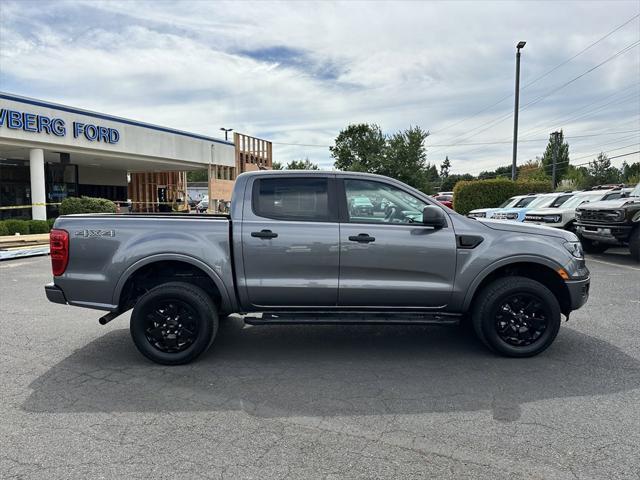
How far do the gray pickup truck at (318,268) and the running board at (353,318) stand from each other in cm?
1

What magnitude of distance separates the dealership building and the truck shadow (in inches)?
633

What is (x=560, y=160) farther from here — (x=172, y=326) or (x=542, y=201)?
(x=172, y=326)

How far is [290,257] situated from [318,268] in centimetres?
29

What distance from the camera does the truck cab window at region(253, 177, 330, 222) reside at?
4.78 metres

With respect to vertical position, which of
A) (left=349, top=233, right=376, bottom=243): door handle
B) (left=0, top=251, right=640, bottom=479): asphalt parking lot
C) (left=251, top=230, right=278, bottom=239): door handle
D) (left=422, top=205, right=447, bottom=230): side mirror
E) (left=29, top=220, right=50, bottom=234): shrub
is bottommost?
(left=0, top=251, right=640, bottom=479): asphalt parking lot

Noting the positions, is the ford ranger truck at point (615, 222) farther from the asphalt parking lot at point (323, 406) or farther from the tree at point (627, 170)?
the tree at point (627, 170)

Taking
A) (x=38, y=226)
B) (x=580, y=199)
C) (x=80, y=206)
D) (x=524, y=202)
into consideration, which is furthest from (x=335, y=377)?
(x=38, y=226)

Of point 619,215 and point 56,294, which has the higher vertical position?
point 619,215

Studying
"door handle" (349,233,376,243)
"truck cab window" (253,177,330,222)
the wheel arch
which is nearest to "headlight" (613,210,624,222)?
the wheel arch

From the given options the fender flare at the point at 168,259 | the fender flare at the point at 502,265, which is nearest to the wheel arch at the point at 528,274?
the fender flare at the point at 502,265

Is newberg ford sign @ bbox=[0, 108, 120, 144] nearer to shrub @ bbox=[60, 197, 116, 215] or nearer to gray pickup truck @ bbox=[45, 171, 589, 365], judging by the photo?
shrub @ bbox=[60, 197, 116, 215]

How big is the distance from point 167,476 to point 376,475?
4.05ft

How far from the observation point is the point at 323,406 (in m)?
3.74

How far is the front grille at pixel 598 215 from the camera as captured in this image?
11.1 m
